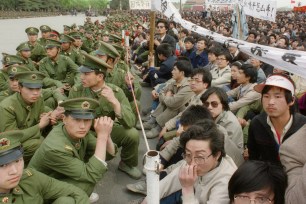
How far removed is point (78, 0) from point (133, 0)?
75.0m

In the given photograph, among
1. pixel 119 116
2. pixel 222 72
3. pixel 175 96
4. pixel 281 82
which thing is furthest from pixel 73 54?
pixel 281 82

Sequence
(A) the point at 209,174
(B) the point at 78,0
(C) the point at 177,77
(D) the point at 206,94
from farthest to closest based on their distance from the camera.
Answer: (B) the point at 78,0 < (C) the point at 177,77 < (D) the point at 206,94 < (A) the point at 209,174

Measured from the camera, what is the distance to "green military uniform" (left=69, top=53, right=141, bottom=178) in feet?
12.0

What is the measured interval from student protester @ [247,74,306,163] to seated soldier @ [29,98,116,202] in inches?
53.4

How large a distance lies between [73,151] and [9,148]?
0.67m

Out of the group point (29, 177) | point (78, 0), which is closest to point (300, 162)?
point (29, 177)

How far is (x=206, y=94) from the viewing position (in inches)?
131

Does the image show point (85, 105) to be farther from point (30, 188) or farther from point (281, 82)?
point (281, 82)

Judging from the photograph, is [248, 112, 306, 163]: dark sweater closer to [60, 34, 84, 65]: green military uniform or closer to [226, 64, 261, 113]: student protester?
[226, 64, 261, 113]: student protester

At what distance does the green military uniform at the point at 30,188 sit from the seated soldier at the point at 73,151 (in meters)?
0.21

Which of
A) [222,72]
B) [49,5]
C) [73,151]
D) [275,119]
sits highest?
[49,5]

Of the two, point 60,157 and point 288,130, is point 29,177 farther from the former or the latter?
point 288,130

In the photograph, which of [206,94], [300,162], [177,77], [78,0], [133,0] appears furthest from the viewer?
[78,0]

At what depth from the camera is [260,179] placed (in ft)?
5.93
